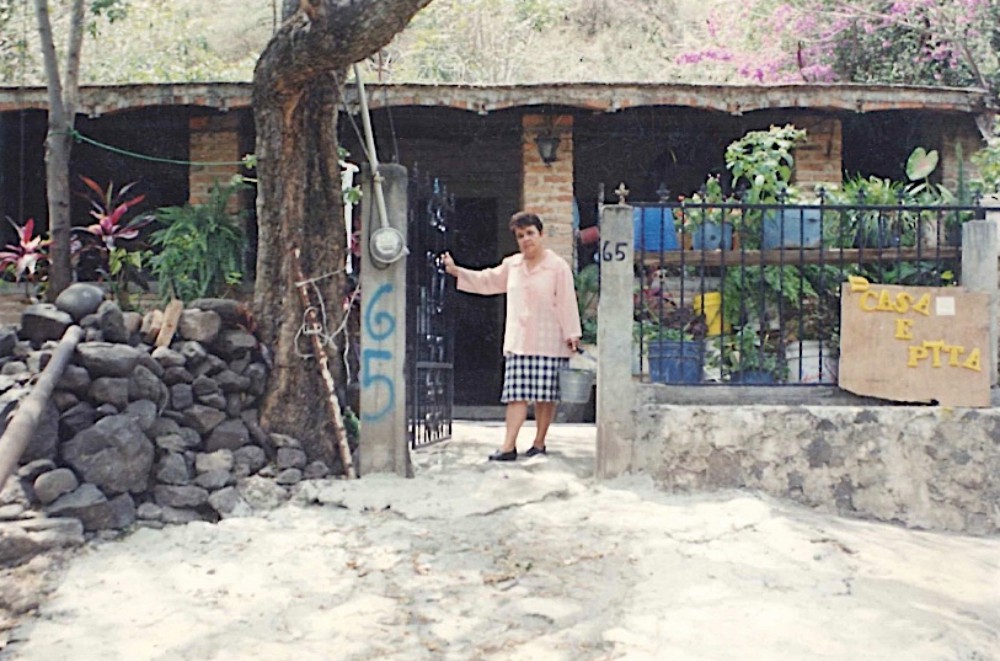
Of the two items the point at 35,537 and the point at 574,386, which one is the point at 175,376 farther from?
the point at 574,386

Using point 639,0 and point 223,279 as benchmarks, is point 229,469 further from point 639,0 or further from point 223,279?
point 639,0

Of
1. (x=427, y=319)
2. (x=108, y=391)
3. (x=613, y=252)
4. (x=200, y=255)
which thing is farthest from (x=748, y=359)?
(x=200, y=255)

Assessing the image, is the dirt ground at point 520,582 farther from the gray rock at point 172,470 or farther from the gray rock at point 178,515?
the gray rock at point 172,470

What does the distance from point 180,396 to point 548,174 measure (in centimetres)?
559

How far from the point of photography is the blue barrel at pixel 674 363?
19.8 ft

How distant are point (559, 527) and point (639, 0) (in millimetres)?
20561

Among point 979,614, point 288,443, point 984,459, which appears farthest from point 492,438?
point 979,614

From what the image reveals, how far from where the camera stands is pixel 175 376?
215 inches

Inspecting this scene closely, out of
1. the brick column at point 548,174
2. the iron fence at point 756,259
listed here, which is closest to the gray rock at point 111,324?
the iron fence at point 756,259

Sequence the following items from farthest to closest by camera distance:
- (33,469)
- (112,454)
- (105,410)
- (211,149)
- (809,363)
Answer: (211,149), (809,363), (105,410), (112,454), (33,469)

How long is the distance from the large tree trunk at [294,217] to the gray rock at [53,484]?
50.1 inches

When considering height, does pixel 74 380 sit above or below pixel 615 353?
below

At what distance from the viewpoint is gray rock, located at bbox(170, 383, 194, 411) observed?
545 centimetres

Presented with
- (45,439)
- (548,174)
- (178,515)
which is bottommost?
(178,515)
